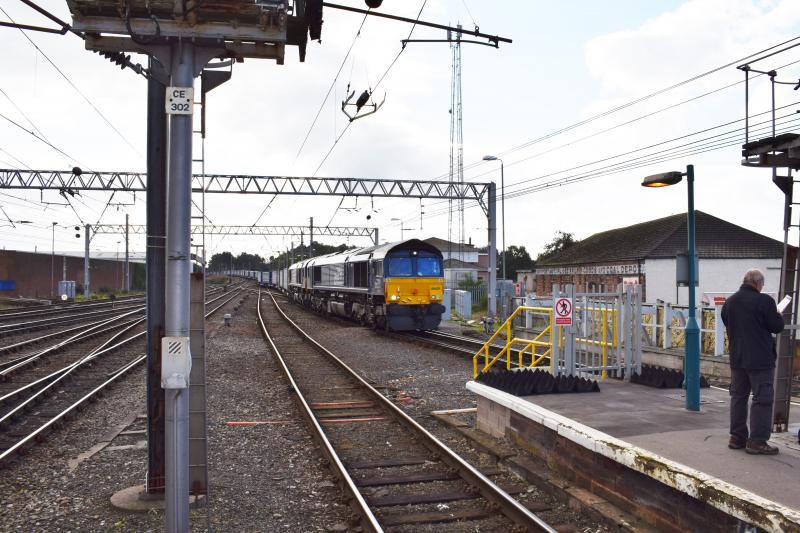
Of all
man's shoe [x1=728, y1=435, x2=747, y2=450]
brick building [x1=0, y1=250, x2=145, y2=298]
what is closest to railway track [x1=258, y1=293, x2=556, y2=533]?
man's shoe [x1=728, y1=435, x2=747, y2=450]

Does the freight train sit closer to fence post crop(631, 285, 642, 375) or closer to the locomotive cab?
the locomotive cab

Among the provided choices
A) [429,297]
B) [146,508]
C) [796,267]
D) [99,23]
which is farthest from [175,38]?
[429,297]

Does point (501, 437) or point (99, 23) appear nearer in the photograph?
point (99, 23)

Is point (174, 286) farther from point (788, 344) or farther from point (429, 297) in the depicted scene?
point (429, 297)

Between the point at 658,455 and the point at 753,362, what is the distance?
4.13 feet

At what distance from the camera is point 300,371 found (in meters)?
15.0

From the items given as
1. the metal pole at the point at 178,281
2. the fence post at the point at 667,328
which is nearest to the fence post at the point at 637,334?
the fence post at the point at 667,328

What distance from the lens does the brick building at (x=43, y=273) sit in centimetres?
5441

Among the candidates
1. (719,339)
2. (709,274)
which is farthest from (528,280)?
(719,339)

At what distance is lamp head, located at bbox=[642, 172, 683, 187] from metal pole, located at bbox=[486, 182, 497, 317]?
1814 cm

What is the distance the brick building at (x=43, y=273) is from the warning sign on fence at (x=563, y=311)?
43970mm

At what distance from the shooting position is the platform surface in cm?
511

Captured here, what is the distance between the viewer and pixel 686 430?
21.9ft

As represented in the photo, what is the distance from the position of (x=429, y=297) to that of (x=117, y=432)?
1498cm
